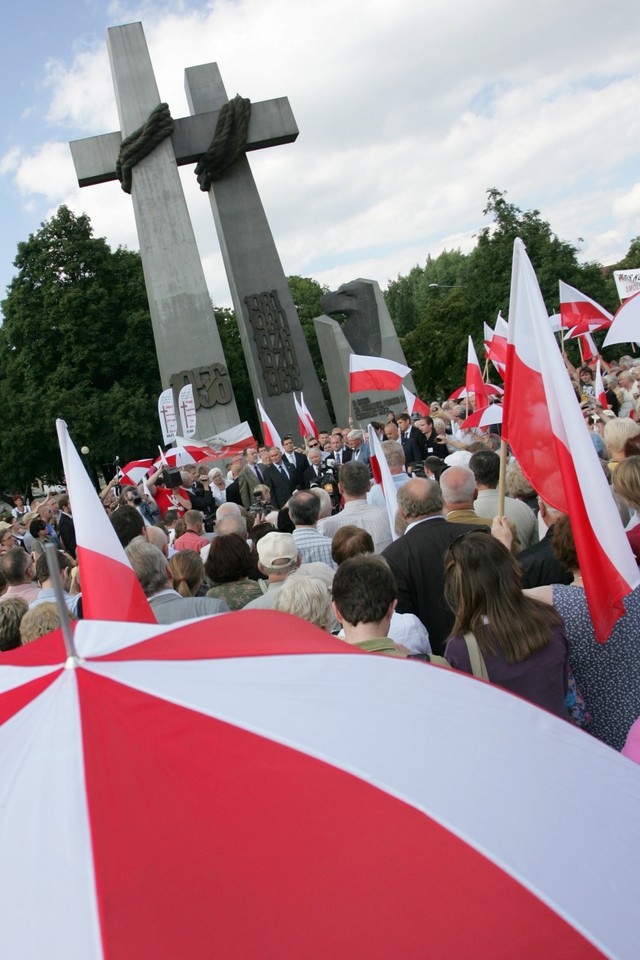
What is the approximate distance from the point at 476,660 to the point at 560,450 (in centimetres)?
77

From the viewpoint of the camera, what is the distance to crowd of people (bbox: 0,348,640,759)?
291 centimetres

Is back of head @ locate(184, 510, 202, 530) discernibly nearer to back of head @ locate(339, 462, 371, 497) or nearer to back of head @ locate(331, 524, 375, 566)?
back of head @ locate(339, 462, 371, 497)

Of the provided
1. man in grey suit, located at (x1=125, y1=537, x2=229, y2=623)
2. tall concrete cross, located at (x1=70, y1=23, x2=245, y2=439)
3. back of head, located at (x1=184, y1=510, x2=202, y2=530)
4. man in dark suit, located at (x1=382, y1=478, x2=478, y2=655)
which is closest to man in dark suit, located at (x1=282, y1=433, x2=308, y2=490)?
back of head, located at (x1=184, y1=510, x2=202, y2=530)

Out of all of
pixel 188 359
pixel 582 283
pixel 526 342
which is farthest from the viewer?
pixel 582 283

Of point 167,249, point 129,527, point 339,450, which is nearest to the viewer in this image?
point 129,527

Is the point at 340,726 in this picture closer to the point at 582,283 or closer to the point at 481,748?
the point at 481,748

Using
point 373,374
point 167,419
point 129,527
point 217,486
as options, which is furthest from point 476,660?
point 167,419

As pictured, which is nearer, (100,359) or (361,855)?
(361,855)

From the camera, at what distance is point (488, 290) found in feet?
130

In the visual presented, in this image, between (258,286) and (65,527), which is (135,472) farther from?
(258,286)

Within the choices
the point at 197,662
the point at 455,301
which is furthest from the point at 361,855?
the point at 455,301

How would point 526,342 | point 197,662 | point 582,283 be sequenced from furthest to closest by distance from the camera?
1. point 582,283
2. point 526,342
3. point 197,662

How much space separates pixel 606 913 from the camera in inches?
49.5

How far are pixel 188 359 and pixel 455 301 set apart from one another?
35.5 meters
